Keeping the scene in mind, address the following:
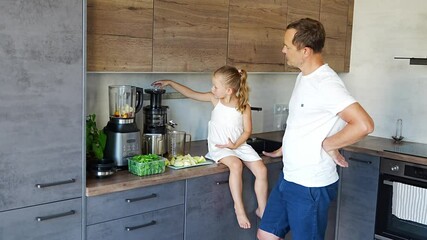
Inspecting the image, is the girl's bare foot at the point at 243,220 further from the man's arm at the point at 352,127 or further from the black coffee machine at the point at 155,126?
the man's arm at the point at 352,127

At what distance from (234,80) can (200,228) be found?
32.7 inches

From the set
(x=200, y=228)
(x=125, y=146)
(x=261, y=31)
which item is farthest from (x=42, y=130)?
(x=261, y=31)

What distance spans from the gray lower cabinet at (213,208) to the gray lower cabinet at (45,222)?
2.03ft

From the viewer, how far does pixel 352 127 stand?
2.15m

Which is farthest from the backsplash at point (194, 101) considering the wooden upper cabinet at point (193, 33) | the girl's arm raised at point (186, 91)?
the wooden upper cabinet at point (193, 33)

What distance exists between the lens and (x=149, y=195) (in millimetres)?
2348

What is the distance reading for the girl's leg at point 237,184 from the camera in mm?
2654

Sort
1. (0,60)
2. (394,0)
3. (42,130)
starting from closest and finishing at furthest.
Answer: (0,60) < (42,130) < (394,0)

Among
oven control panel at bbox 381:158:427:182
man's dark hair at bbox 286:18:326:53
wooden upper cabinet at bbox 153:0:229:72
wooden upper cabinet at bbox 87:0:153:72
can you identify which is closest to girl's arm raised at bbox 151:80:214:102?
wooden upper cabinet at bbox 153:0:229:72

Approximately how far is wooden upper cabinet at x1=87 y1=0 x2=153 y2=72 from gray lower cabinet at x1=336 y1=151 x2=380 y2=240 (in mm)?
1640

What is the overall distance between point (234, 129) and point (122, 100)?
64 cm

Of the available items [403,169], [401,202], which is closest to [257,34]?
[403,169]

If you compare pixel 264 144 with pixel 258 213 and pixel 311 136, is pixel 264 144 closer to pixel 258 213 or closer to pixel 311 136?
pixel 258 213

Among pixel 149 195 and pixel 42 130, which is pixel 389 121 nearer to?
pixel 149 195
